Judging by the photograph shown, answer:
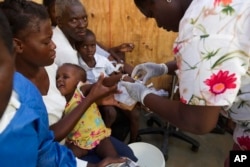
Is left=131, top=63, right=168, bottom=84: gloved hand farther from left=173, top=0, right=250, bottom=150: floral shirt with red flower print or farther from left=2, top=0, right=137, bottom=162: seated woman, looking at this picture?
left=173, top=0, right=250, bottom=150: floral shirt with red flower print

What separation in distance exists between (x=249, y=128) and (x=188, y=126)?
0.36m

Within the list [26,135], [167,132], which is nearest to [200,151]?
[167,132]

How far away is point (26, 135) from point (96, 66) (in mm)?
1535

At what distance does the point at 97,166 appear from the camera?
54.8 inches

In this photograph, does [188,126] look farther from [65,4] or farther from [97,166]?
[65,4]

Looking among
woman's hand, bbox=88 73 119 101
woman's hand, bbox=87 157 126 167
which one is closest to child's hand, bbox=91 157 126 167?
woman's hand, bbox=87 157 126 167

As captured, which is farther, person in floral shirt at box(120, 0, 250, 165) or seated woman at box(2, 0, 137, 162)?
seated woman at box(2, 0, 137, 162)

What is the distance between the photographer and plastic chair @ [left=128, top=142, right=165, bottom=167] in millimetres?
1824

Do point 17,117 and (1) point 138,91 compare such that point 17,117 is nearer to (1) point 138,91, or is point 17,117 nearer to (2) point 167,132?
(1) point 138,91

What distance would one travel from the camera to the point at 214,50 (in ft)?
2.97

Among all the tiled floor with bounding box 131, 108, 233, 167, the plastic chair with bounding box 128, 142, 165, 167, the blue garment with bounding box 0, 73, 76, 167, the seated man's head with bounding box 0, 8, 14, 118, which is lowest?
the tiled floor with bounding box 131, 108, 233, 167

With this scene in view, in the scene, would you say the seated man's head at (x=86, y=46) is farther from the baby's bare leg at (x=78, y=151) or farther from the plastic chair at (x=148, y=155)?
the baby's bare leg at (x=78, y=151)

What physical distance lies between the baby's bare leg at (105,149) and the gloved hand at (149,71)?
0.40 metres

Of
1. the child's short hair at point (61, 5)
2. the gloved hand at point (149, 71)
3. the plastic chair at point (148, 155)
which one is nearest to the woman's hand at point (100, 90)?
the gloved hand at point (149, 71)
